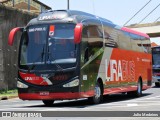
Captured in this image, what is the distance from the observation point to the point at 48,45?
55.4ft

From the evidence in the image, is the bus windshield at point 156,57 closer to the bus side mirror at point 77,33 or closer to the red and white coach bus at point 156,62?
the red and white coach bus at point 156,62

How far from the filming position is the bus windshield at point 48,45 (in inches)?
655

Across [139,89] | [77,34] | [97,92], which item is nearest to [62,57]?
[77,34]

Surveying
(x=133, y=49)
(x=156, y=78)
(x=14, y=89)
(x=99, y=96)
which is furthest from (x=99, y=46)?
(x=156, y=78)

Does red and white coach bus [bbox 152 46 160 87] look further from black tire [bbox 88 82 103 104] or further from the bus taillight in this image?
the bus taillight

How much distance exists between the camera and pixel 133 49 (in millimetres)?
23422

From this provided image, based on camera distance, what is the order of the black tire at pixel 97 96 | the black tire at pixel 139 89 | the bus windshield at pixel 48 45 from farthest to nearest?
the black tire at pixel 139 89 < the black tire at pixel 97 96 < the bus windshield at pixel 48 45

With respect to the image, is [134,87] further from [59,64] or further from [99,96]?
[59,64]

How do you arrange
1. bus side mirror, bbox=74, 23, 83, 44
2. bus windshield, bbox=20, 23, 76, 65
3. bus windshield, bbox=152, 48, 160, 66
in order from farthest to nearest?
bus windshield, bbox=152, 48, 160, 66
bus windshield, bbox=20, 23, 76, 65
bus side mirror, bbox=74, 23, 83, 44

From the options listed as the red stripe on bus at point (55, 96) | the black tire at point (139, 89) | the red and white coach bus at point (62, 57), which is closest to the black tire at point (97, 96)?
the red and white coach bus at point (62, 57)

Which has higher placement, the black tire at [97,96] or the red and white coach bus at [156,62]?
the red and white coach bus at [156,62]

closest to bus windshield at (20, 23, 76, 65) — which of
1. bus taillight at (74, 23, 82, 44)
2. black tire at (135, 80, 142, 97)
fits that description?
bus taillight at (74, 23, 82, 44)

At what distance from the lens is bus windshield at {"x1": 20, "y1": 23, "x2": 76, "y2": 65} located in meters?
16.6

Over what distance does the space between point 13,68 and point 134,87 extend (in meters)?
10.4
